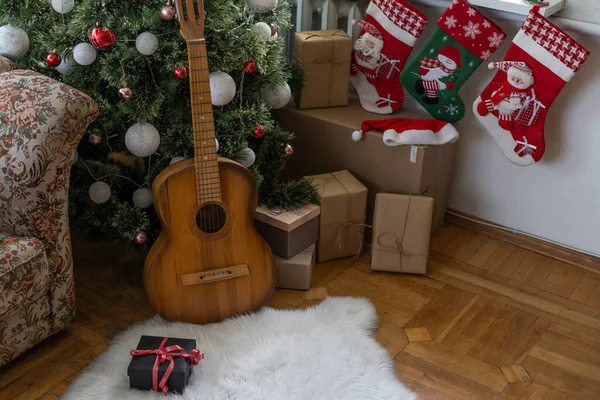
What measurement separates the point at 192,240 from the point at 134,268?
44cm

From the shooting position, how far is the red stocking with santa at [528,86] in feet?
7.13

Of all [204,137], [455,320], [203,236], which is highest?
[204,137]

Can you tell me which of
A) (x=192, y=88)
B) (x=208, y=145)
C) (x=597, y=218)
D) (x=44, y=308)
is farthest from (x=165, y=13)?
(x=597, y=218)

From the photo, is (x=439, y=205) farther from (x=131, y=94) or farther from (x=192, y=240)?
(x=131, y=94)

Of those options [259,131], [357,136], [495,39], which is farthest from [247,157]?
[495,39]

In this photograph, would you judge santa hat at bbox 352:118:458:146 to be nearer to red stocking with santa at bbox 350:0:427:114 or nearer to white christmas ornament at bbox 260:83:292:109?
red stocking with santa at bbox 350:0:427:114

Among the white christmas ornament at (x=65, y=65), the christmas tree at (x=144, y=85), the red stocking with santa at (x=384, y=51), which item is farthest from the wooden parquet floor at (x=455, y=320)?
the white christmas ornament at (x=65, y=65)

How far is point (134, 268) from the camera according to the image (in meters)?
2.34

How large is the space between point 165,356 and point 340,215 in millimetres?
802

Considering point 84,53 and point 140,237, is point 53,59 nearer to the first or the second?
point 84,53

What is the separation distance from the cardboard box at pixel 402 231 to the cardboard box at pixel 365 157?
0.07 metres

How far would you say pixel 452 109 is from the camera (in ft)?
7.96

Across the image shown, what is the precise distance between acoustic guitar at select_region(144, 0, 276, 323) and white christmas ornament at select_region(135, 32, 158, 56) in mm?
116

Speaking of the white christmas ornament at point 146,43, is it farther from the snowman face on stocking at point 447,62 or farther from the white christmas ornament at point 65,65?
the snowman face on stocking at point 447,62
